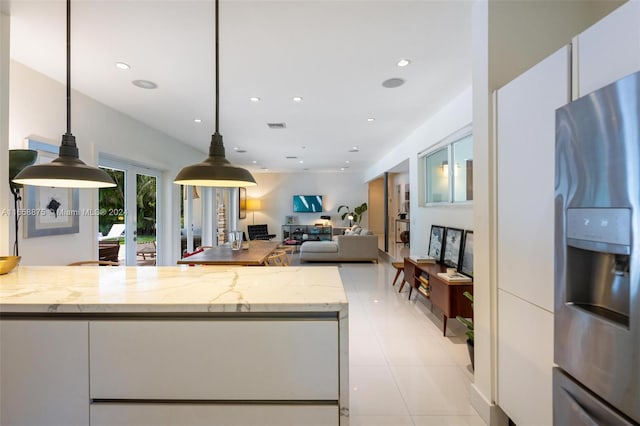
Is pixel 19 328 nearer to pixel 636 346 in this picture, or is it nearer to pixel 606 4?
pixel 636 346

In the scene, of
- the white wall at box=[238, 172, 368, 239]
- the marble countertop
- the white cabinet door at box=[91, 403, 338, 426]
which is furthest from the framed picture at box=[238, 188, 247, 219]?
the white cabinet door at box=[91, 403, 338, 426]

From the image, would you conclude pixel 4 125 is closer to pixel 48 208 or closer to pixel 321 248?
pixel 48 208

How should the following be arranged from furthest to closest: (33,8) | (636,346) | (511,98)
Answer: (33,8) → (511,98) → (636,346)

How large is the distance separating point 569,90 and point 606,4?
1.12 metres

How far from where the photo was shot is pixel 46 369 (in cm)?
111

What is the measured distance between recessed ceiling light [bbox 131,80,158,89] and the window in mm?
3505

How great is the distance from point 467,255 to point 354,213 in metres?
6.97

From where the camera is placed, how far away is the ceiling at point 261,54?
1.92 m

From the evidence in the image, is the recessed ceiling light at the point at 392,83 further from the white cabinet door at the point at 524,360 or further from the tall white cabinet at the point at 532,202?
the white cabinet door at the point at 524,360

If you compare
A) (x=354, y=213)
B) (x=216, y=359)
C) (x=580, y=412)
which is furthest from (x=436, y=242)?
(x=354, y=213)

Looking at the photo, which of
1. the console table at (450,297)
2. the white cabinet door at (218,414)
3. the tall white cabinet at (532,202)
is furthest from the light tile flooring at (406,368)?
the white cabinet door at (218,414)

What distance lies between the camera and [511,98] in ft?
5.11

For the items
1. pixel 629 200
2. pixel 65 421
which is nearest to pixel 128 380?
pixel 65 421

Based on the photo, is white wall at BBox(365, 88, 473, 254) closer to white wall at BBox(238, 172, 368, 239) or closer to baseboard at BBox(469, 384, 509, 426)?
baseboard at BBox(469, 384, 509, 426)
